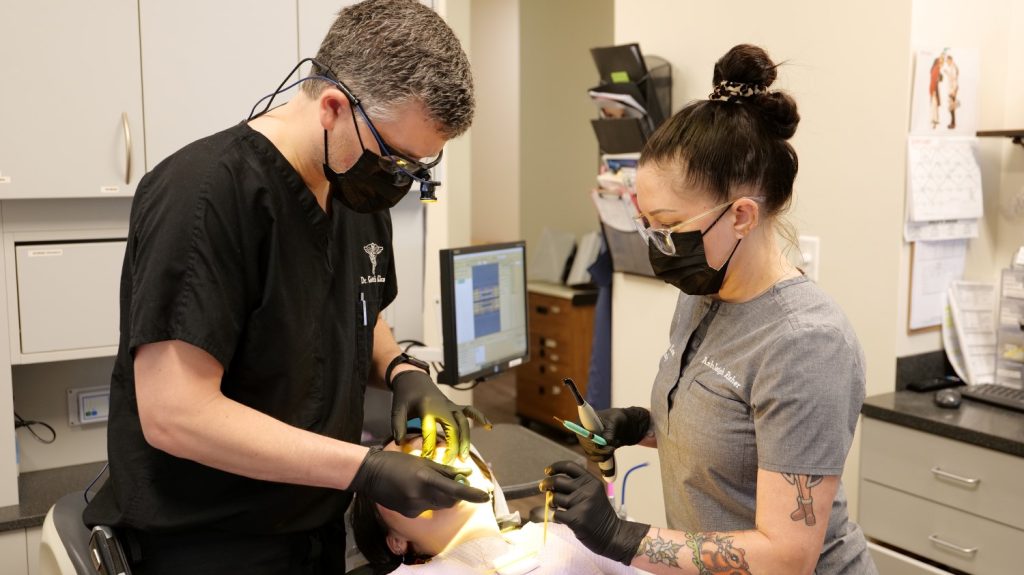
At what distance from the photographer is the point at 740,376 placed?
1314 mm

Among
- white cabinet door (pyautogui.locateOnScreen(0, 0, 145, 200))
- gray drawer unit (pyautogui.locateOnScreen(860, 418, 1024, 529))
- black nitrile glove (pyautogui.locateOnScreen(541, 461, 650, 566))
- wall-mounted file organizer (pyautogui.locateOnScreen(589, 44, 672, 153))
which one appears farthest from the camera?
wall-mounted file organizer (pyautogui.locateOnScreen(589, 44, 672, 153))

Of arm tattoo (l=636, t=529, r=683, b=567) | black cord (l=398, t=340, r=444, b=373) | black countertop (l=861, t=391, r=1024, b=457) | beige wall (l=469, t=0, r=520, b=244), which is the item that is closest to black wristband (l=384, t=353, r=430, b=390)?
arm tattoo (l=636, t=529, r=683, b=567)

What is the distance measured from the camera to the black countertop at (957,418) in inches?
87.0

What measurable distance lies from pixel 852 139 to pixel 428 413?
1.73 meters

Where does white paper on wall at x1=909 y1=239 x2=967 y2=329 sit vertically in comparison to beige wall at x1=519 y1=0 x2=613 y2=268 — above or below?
below

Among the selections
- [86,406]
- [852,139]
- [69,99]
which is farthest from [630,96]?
[86,406]

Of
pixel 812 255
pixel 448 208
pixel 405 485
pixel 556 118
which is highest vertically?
pixel 556 118

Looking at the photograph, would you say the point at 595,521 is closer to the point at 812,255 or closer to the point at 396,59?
the point at 396,59

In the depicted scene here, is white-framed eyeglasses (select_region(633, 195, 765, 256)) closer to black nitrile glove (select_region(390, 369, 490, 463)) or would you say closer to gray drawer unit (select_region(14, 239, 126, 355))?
black nitrile glove (select_region(390, 369, 490, 463))

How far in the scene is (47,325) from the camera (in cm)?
220

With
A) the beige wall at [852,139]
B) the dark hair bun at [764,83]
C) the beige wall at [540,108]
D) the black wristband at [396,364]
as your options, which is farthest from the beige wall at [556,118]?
the dark hair bun at [764,83]

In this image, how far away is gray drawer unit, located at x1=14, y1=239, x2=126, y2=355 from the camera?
2.17 metres

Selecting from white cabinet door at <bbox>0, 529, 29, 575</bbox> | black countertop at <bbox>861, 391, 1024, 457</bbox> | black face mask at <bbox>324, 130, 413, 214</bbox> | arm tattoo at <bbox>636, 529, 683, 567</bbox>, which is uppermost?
black face mask at <bbox>324, 130, 413, 214</bbox>

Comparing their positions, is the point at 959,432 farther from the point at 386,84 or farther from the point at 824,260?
the point at 386,84
